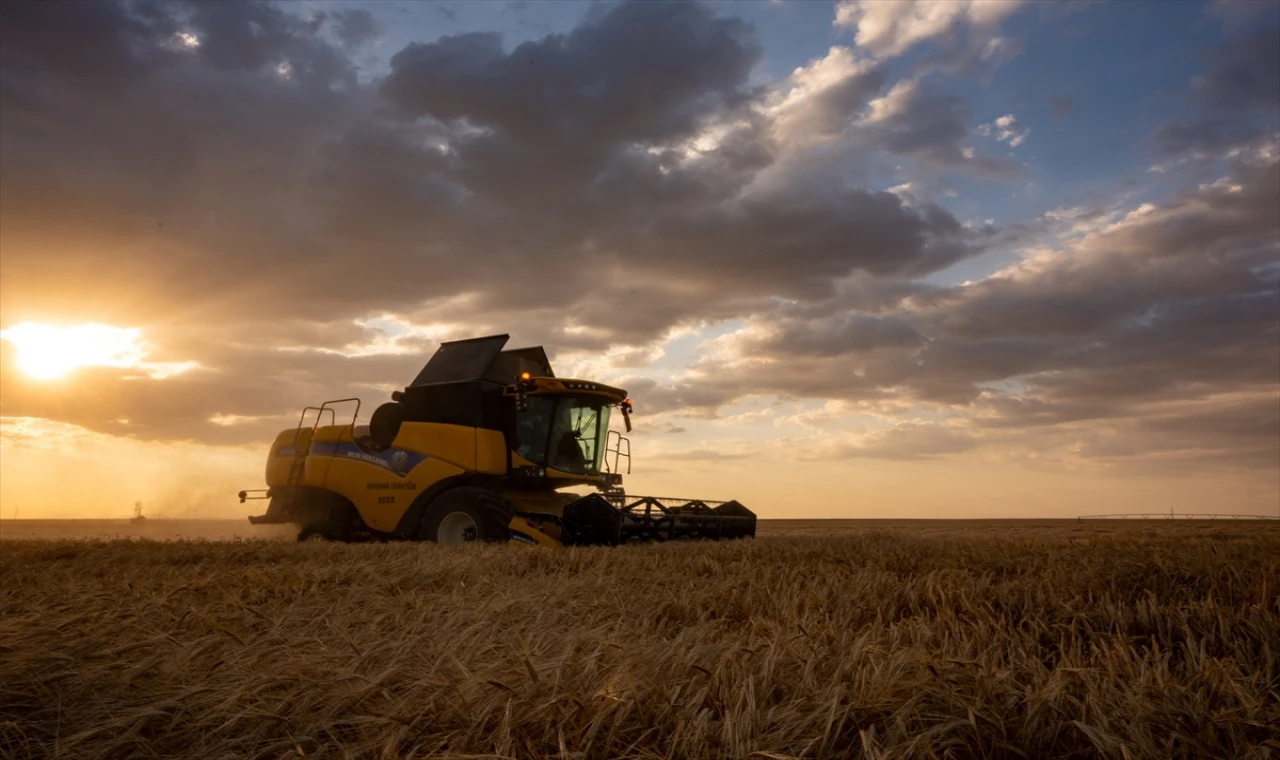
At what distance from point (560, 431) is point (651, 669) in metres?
11.6

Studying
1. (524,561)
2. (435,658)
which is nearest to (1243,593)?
(435,658)

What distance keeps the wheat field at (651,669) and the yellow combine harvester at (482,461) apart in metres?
6.95

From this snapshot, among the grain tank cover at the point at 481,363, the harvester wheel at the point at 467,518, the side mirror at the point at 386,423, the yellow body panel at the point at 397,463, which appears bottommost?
the harvester wheel at the point at 467,518

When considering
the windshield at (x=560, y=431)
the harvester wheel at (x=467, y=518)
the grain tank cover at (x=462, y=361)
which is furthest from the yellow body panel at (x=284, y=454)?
the windshield at (x=560, y=431)

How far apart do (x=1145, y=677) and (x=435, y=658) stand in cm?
233

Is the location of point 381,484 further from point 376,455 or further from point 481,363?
point 481,363

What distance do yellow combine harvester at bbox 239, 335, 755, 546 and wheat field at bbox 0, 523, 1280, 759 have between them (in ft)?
22.8

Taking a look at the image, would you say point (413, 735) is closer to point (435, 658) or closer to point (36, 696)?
point (435, 658)

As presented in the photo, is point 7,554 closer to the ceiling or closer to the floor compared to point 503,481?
closer to the floor

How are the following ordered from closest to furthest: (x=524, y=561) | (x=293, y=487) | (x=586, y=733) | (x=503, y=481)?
(x=586, y=733), (x=524, y=561), (x=503, y=481), (x=293, y=487)

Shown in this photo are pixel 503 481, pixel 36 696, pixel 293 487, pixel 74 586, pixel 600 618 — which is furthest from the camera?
pixel 293 487

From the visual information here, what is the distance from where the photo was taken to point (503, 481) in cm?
1404

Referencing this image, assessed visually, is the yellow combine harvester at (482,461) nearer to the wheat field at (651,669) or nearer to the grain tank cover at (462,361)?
the grain tank cover at (462,361)

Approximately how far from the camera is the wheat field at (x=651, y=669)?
2146mm
